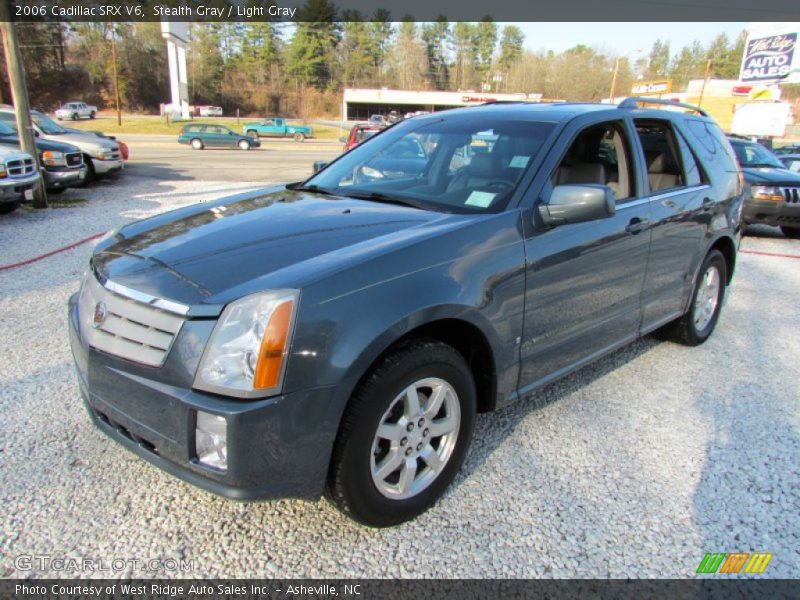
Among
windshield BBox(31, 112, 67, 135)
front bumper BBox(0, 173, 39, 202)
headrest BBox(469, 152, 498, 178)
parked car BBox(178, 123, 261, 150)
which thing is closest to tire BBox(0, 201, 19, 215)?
front bumper BBox(0, 173, 39, 202)

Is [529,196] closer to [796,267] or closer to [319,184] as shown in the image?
[319,184]

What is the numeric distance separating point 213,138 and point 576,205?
114 feet

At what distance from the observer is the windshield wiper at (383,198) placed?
2.94 m

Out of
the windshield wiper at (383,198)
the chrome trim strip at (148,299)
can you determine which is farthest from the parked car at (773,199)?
the chrome trim strip at (148,299)

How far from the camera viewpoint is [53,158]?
11.5m

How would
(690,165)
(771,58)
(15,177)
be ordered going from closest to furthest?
(690,165) → (15,177) → (771,58)

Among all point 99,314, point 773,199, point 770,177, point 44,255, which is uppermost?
point 770,177

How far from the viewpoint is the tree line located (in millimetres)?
75312

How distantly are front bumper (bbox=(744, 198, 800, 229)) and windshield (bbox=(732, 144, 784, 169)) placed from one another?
149 cm

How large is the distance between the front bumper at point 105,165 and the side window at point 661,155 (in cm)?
1387

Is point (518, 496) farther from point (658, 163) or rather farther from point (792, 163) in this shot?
point (792, 163)

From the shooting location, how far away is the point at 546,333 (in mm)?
2877

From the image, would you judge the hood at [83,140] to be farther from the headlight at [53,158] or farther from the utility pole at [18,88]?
the utility pole at [18,88]

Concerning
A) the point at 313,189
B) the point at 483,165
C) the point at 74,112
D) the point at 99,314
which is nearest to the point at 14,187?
the point at 313,189
